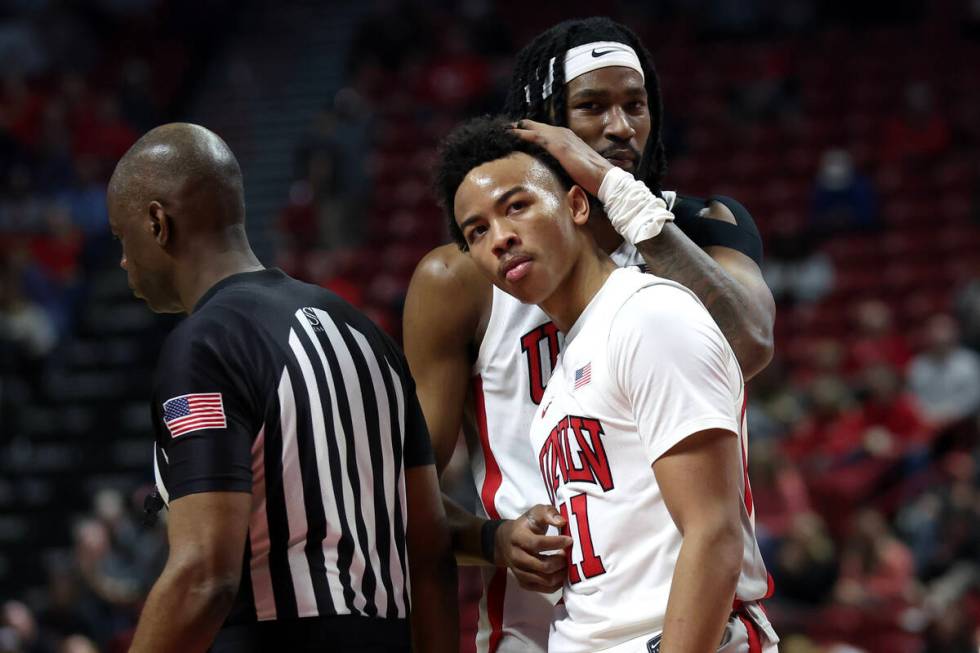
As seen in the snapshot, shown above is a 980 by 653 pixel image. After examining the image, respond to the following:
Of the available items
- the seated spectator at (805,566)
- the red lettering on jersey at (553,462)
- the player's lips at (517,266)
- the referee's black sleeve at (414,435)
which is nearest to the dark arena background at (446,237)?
the seated spectator at (805,566)

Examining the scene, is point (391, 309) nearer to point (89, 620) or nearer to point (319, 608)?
point (89, 620)

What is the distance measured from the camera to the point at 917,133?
48.1 ft

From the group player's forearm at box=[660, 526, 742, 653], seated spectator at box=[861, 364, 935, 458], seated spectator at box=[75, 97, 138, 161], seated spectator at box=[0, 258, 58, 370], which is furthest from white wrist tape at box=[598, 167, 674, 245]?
seated spectator at box=[75, 97, 138, 161]

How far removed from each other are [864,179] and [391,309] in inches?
207

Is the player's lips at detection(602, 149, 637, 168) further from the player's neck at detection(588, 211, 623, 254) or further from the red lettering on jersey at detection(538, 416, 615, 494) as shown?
the red lettering on jersey at detection(538, 416, 615, 494)

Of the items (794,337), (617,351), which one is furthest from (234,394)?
(794,337)

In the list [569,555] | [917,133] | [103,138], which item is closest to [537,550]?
[569,555]

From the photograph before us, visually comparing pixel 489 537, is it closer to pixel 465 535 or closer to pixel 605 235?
pixel 465 535

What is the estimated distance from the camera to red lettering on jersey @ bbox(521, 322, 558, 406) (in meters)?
3.54

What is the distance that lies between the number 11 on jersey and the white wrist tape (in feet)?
2.11

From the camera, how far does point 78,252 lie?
14828 mm

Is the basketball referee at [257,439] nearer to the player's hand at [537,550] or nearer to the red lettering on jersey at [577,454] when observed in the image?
the player's hand at [537,550]

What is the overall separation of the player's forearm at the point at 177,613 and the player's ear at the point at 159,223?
Answer: 2.68 ft

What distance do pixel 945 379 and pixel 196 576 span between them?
944cm
